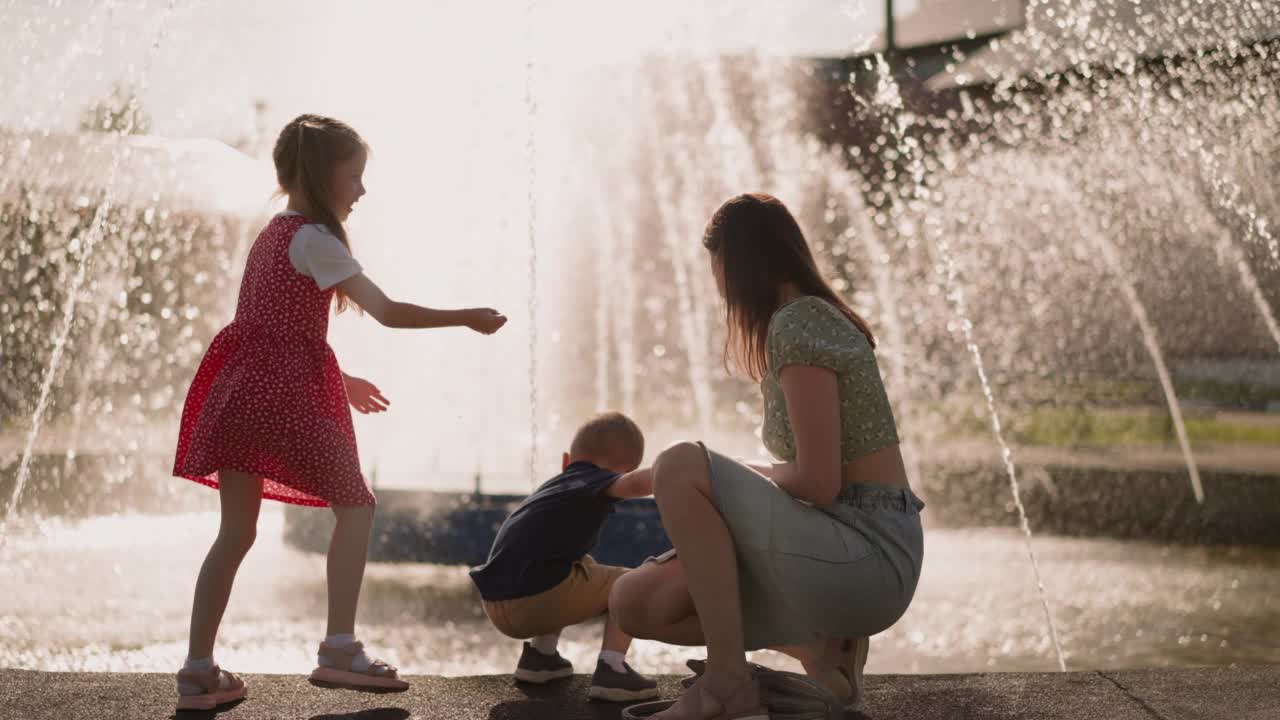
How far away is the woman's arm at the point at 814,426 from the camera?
2.48 m

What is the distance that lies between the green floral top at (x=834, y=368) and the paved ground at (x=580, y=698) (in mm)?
615

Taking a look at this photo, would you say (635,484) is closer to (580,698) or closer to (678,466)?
(678,466)

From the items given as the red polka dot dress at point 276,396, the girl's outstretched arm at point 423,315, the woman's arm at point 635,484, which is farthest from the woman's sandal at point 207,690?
the woman's arm at point 635,484

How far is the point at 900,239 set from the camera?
19875mm

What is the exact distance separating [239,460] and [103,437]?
12784 millimetres

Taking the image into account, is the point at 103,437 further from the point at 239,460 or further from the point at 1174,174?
the point at 239,460

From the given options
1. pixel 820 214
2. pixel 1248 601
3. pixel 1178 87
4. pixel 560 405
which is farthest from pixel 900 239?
pixel 1248 601

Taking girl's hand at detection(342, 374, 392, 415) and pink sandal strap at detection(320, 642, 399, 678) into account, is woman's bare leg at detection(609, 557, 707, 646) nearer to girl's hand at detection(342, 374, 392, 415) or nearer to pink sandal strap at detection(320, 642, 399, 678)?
pink sandal strap at detection(320, 642, 399, 678)

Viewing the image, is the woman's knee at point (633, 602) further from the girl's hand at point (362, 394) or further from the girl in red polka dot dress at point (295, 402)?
the girl's hand at point (362, 394)

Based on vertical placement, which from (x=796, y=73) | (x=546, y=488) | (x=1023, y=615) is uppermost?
(x=796, y=73)

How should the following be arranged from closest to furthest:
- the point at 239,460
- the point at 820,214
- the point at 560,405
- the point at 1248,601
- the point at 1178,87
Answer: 1. the point at 239,460
2. the point at 1248,601
3. the point at 1178,87
4. the point at 560,405
5. the point at 820,214

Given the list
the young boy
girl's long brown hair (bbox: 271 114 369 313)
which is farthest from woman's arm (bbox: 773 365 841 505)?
girl's long brown hair (bbox: 271 114 369 313)

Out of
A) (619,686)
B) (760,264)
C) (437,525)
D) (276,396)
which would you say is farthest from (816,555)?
(437,525)

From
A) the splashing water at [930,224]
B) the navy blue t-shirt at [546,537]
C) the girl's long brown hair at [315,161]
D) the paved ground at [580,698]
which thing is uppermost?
the splashing water at [930,224]
